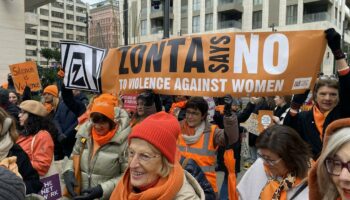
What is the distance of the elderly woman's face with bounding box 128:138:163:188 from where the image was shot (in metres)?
2.06

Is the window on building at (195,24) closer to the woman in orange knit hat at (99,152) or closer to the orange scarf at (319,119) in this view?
the orange scarf at (319,119)

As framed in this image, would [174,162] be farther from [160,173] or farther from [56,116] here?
[56,116]

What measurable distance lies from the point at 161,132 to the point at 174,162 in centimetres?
21

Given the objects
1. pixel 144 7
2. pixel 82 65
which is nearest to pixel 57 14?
pixel 144 7

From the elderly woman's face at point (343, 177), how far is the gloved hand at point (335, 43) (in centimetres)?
143

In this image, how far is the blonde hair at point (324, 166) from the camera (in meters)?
1.65

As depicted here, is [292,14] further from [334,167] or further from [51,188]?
[334,167]

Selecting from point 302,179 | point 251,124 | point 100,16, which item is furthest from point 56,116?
point 100,16

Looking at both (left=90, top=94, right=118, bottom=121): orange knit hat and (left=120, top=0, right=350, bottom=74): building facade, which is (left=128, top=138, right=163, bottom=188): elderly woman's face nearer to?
(left=90, top=94, right=118, bottom=121): orange knit hat

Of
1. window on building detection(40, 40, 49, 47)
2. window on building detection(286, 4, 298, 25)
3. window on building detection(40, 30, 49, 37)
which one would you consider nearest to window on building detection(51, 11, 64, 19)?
window on building detection(40, 30, 49, 37)

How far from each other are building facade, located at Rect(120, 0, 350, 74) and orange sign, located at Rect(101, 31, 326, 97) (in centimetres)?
3116

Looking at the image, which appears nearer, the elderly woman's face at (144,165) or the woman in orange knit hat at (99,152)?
the elderly woman's face at (144,165)

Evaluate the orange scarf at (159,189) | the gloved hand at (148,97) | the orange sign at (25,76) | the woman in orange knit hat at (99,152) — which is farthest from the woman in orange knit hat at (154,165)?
the orange sign at (25,76)

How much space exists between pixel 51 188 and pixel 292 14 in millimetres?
40529
